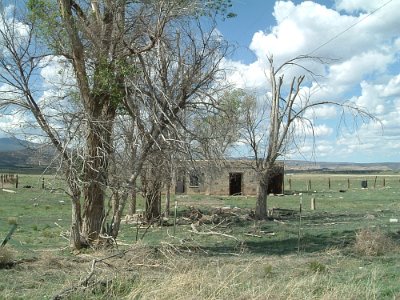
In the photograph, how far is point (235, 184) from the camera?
55969 millimetres

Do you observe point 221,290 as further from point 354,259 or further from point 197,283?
point 354,259

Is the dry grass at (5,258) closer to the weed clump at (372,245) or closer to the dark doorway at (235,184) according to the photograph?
the weed clump at (372,245)

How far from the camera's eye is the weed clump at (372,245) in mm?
15125

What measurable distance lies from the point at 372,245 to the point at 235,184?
4077cm

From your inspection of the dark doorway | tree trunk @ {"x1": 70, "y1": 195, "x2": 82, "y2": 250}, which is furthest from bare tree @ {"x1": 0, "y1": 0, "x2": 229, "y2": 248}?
the dark doorway

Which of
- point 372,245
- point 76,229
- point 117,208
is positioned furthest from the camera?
point 117,208

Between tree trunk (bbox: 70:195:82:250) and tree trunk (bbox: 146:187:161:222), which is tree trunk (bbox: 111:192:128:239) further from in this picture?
tree trunk (bbox: 146:187:161:222)

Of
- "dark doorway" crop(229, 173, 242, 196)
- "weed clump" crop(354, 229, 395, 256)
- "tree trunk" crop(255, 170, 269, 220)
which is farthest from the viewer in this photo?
"dark doorway" crop(229, 173, 242, 196)

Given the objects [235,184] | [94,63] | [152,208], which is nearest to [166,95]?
[94,63]

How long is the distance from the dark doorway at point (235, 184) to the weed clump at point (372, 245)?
3784 centimetres

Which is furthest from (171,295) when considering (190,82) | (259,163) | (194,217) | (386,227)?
(259,163)

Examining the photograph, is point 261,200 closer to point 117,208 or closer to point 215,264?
point 117,208

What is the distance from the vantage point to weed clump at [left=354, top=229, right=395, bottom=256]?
49.6ft

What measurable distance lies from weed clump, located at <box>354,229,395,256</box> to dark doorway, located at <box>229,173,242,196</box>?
3784cm
